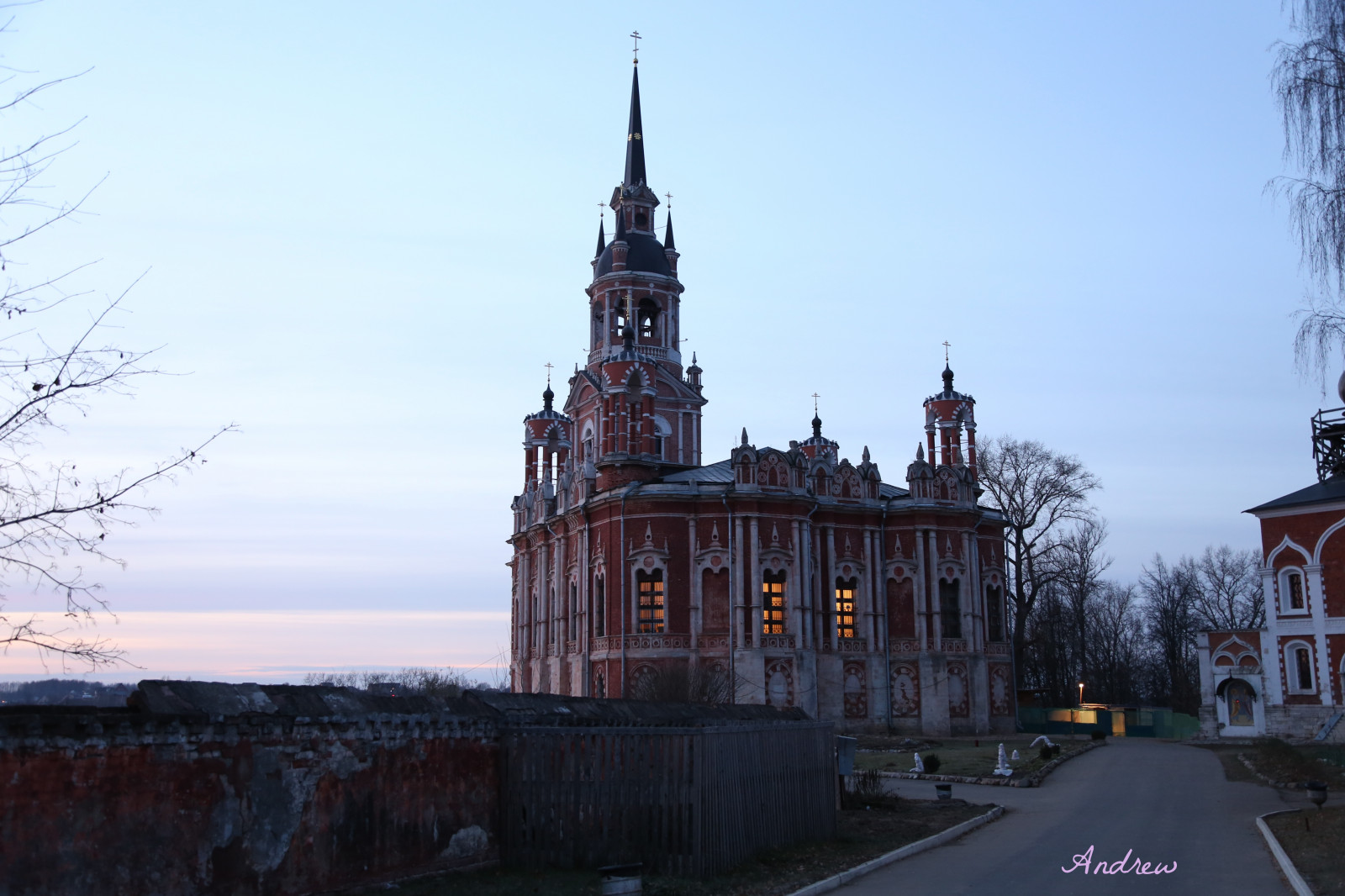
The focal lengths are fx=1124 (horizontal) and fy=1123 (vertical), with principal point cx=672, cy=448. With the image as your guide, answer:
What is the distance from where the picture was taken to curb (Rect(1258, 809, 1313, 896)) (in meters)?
13.2

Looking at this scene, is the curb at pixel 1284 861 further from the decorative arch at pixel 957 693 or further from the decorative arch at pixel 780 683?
the decorative arch at pixel 957 693

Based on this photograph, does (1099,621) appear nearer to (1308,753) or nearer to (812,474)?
(812,474)

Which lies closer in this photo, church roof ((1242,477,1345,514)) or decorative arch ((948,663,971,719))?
church roof ((1242,477,1345,514))

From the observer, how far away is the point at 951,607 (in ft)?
157

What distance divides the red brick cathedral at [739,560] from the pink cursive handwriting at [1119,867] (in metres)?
22.2

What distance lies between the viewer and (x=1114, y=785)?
2773 centimetres

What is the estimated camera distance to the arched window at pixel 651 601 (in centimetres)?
4347

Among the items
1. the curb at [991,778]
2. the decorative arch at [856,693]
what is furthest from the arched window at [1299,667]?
the decorative arch at [856,693]

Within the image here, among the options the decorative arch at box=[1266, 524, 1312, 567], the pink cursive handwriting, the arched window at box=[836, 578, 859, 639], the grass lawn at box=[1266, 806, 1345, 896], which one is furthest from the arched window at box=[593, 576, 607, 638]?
the pink cursive handwriting

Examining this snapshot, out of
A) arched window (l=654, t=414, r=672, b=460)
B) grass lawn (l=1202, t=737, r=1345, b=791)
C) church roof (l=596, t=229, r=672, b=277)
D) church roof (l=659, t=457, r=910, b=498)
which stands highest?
church roof (l=596, t=229, r=672, b=277)

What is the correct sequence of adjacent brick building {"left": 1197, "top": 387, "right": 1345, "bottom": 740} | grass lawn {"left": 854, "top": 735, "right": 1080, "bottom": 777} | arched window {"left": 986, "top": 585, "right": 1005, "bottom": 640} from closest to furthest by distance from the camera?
grass lawn {"left": 854, "top": 735, "right": 1080, "bottom": 777} < adjacent brick building {"left": 1197, "top": 387, "right": 1345, "bottom": 740} < arched window {"left": 986, "top": 585, "right": 1005, "bottom": 640}

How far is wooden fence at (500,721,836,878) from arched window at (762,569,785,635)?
94.2 ft

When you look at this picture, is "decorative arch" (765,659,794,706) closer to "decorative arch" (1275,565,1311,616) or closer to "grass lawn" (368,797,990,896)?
"decorative arch" (1275,565,1311,616)

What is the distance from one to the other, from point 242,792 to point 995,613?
Result: 4269 cm
